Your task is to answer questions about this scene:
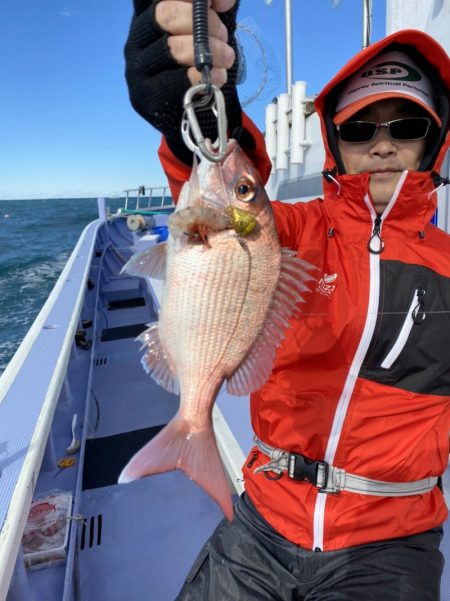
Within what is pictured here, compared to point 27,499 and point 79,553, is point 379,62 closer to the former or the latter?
point 27,499

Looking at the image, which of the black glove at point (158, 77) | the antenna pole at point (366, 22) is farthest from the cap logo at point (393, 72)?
the antenna pole at point (366, 22)

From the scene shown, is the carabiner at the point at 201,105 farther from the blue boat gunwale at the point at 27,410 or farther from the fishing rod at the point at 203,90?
the blue boat gunwale at the point at 27,410

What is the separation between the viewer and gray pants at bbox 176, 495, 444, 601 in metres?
1.55

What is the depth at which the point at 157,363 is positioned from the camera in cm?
137

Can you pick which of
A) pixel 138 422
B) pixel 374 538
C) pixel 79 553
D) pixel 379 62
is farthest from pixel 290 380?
pixel 138 422

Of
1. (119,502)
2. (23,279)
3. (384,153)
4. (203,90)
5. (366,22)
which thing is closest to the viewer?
(203,90)

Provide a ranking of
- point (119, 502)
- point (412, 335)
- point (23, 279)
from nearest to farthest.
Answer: point (412, 335), point (119, 502), point (23, 279)

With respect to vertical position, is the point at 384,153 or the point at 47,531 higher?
the point at 384,153

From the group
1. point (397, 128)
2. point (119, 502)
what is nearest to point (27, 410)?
point (119, 502)

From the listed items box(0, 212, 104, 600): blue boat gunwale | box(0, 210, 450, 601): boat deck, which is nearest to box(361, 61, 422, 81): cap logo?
box(0, 210, 450, 601): boat deck

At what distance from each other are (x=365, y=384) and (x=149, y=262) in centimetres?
103

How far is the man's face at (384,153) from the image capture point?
194 centimetres

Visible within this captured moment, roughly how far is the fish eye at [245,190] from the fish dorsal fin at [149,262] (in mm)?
Result: 292

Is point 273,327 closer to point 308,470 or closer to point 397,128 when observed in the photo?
point 308,470
